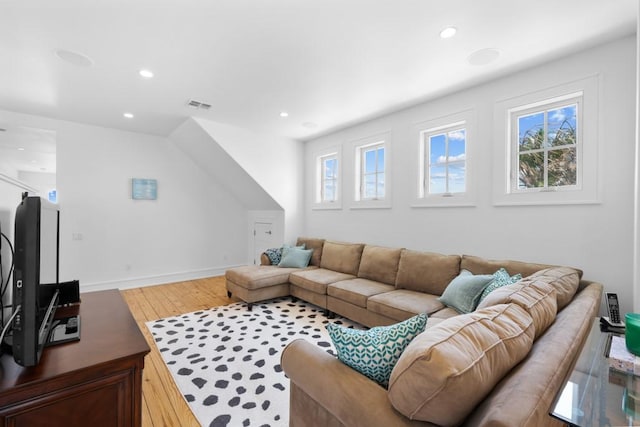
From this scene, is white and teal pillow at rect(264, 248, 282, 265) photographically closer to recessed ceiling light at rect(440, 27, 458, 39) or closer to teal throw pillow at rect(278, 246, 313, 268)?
teal throw pillow at rect(278, 246, 313, 268)

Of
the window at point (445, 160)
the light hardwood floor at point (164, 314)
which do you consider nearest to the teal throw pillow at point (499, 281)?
the window at point (445, 160)

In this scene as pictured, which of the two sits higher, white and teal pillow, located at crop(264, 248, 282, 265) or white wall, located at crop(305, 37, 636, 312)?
white wall, located at crop(305, 37, 636, 312)

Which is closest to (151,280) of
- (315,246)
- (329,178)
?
(315,246)

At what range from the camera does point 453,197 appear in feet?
10.2

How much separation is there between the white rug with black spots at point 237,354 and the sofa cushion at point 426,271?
29.4 inches

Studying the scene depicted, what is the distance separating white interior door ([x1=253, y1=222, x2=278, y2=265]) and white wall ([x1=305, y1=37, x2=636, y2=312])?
191 cm

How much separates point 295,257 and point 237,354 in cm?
182

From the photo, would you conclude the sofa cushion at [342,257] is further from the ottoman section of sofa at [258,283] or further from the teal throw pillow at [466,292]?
the teal throw pillow at [466,292]

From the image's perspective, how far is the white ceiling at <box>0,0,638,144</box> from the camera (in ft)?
6.01

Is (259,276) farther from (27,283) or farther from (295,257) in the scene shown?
(27,283)

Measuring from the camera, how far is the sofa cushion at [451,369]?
2.64ft

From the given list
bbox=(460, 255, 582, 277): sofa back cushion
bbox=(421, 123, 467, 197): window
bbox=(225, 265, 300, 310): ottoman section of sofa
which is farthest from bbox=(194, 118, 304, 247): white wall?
bbox=(460, 255, 582, 277): sofa back cushion

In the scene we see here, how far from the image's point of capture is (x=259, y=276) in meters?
3.57

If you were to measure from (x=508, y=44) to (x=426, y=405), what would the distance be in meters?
2.59
